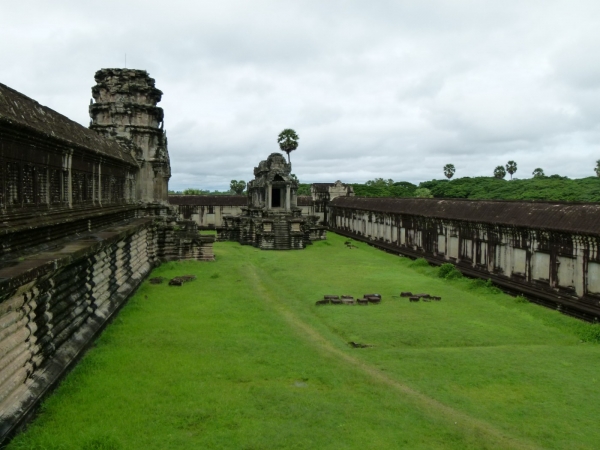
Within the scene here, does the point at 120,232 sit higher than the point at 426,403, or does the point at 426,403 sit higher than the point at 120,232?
the point at 120,232

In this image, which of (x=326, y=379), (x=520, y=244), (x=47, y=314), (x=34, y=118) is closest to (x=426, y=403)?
(x=326, y=379)

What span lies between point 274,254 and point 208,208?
21.8 meters

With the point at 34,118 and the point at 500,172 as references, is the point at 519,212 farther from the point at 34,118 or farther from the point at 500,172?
the point at 500,172

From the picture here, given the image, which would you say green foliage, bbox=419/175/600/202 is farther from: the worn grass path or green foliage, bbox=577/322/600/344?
the worn grass path

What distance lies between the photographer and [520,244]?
789 inches

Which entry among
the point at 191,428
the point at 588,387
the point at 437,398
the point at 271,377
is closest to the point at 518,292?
the point at 588,387

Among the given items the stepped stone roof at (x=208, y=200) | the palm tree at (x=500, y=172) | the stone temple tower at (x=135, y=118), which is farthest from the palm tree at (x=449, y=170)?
the stone temple tower at (x=135, y=118)

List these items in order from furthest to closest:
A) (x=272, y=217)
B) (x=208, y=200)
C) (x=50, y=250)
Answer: (x=208, y=200) → (x=272, y=217) → (x=50, y=250)

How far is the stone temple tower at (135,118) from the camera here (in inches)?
1086

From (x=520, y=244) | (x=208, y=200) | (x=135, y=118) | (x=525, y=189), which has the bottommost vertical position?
(x=520, y=244)

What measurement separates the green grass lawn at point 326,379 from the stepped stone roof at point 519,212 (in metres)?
3.17

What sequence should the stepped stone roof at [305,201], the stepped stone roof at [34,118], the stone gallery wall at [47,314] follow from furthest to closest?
the stepped stone roof at [305,201] → the stepped stone roof at [34,118] → the stone gallery wall at [47,314]

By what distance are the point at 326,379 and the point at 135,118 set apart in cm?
2202

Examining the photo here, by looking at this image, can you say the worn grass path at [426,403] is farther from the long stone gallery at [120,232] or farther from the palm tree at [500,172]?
the palm tree at [500,172]
